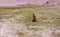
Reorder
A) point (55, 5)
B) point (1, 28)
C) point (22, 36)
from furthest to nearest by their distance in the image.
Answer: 1. point (55, 5)
2. point (1, 28)
3. point (22, 36)

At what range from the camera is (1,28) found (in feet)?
4.11

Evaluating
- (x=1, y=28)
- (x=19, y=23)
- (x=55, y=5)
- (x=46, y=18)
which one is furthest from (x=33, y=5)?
(x=1, y=28)

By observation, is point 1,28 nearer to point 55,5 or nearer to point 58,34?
point 58,34

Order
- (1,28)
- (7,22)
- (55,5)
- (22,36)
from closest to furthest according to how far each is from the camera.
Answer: (22,36)
(1,28)
(7,22)
(55,5)

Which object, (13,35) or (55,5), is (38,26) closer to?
(13,35)

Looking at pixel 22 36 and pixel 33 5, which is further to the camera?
pixel 33 5

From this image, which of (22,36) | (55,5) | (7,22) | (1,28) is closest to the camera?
(22,36)

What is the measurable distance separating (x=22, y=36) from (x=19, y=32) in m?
0.08

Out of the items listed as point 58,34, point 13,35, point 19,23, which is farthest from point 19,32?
point 58,34

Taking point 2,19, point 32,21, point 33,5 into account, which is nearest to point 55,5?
point 33,5

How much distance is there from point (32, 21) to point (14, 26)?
0.19 m

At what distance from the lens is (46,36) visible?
3.64 feet

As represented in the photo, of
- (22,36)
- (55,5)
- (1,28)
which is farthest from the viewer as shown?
(55,5)

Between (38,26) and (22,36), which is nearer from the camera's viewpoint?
(22,36)
